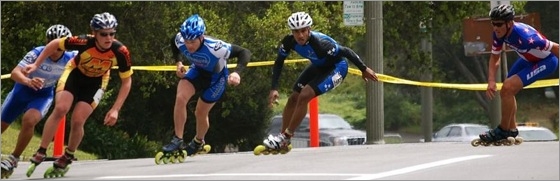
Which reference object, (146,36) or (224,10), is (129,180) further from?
(224,10)

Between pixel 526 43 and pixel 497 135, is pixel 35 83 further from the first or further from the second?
pixel 497 135

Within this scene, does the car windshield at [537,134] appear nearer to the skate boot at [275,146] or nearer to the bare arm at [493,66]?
the bare arm at [493,66]

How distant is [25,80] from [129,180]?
176cm

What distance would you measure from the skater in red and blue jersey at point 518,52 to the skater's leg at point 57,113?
525cm

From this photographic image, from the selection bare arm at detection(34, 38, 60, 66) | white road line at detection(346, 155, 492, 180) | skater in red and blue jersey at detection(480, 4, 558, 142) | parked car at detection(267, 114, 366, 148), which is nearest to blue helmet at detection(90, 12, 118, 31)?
bare arm at detection(34, 38, 60, 66)

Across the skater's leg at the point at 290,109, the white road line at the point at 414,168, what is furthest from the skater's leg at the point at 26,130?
the white road line at the point at 414,168

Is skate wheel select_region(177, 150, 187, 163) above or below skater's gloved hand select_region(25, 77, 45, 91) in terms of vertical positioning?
below

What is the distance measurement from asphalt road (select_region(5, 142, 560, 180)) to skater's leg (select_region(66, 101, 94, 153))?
0.38 m

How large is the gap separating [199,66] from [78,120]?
2.34m

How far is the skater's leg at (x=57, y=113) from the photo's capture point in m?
14.7

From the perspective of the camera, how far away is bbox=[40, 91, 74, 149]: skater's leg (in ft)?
48.3

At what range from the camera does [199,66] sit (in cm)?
1666

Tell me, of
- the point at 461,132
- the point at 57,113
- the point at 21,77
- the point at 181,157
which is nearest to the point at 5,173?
the point at 57,113

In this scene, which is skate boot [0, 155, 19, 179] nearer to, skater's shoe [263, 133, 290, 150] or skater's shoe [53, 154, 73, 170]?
skater's shoe [53, 154, 73, 170]
